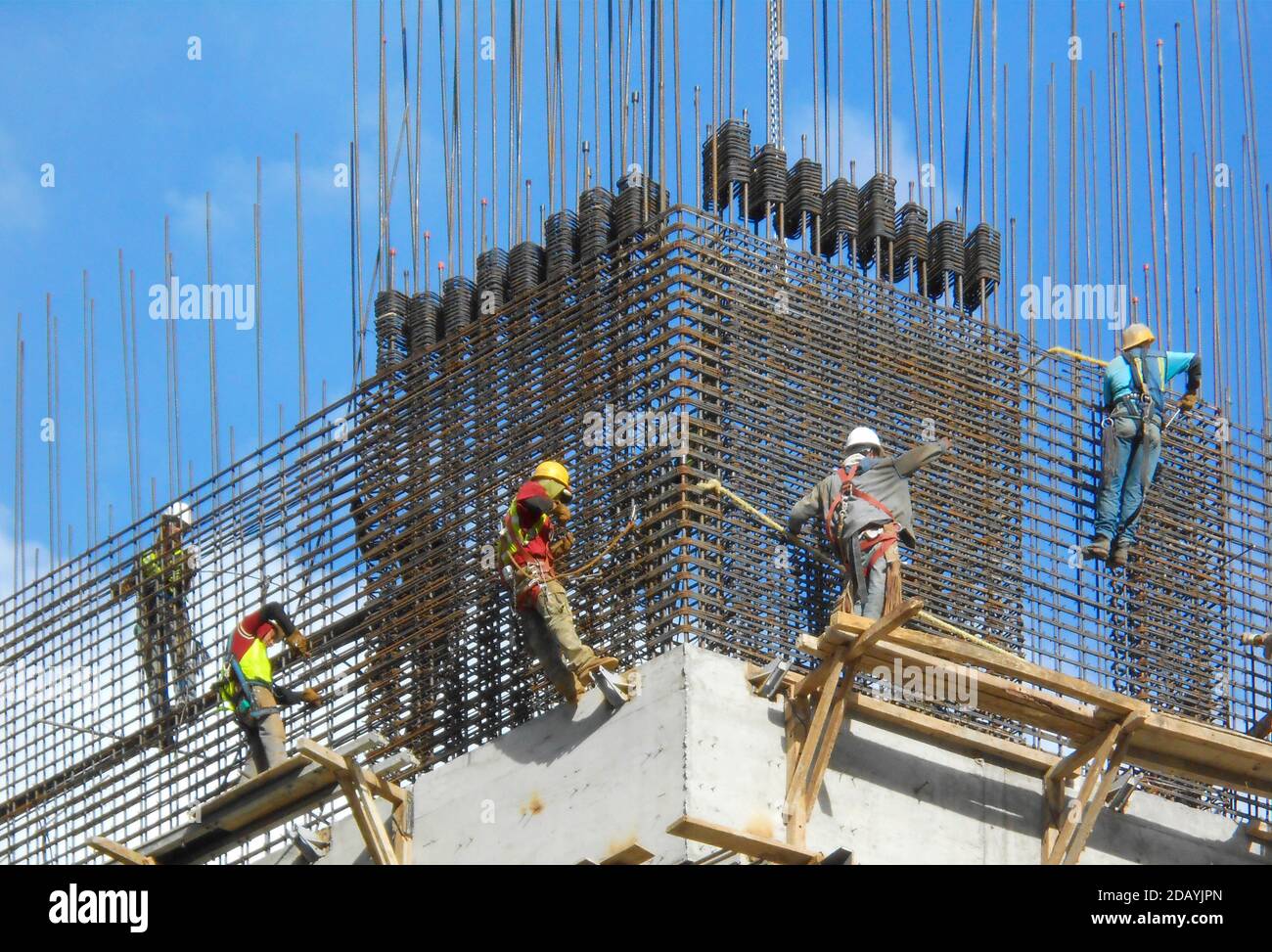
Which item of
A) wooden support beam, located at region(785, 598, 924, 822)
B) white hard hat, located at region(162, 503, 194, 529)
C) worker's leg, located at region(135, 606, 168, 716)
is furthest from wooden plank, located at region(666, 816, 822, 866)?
white hard hat, located at region(162, 503, 194, 529)

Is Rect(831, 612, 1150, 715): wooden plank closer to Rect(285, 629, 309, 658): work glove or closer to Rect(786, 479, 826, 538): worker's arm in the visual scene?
Rect(786, 479, 826, 538): worker's arm

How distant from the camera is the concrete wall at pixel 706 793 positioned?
74.4 feet

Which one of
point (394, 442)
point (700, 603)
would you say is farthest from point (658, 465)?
point (394, 442)

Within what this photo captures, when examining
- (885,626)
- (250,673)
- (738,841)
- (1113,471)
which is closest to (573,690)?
(738,841)

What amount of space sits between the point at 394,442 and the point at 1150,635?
Answer: 26.3ft

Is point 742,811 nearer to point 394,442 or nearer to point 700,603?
point 700,603

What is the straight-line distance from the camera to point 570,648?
23719 mm

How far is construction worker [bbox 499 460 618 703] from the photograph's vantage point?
78.0 ft

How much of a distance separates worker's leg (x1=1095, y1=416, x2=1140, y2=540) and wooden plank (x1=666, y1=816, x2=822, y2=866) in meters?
7.08

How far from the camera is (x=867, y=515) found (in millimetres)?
24547

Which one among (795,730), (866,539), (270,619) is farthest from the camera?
(270,619)

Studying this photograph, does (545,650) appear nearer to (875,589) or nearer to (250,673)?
(875,589)

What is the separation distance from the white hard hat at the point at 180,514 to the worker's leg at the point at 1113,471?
10016 mm

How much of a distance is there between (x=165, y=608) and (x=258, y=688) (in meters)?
4.15
